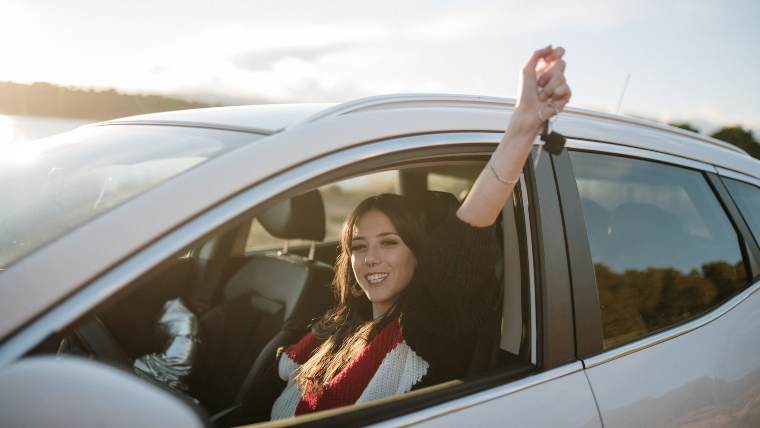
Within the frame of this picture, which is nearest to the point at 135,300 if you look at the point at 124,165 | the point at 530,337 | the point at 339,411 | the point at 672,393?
the point at 124,165

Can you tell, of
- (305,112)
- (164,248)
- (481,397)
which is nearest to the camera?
(164,248)

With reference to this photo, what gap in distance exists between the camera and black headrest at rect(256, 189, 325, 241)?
3135 mm

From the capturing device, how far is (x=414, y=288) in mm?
1938

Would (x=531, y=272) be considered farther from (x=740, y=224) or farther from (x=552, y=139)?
(x=740, y=224)

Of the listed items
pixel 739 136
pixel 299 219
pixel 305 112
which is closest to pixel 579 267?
pixel 305 112

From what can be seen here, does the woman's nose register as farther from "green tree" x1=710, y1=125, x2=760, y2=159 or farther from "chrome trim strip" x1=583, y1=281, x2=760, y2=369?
"green tree" x1=710, y1=125, x2=760, y2=159

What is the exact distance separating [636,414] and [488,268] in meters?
0.51

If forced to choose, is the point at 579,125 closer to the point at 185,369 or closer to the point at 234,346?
the point at 185,369

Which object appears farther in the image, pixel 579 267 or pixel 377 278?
pixel 377 278

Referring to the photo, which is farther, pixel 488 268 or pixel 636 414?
pixel 488 268

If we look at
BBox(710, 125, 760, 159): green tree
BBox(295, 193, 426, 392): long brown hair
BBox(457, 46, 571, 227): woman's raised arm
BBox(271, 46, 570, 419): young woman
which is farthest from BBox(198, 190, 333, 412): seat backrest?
BBox(710, 125, 760, 159): green tree

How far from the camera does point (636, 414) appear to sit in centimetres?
146

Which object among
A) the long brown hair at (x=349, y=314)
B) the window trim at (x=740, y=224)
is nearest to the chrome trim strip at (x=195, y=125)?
the long brown hair at (x=349, y=314)

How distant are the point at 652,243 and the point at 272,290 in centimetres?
195
